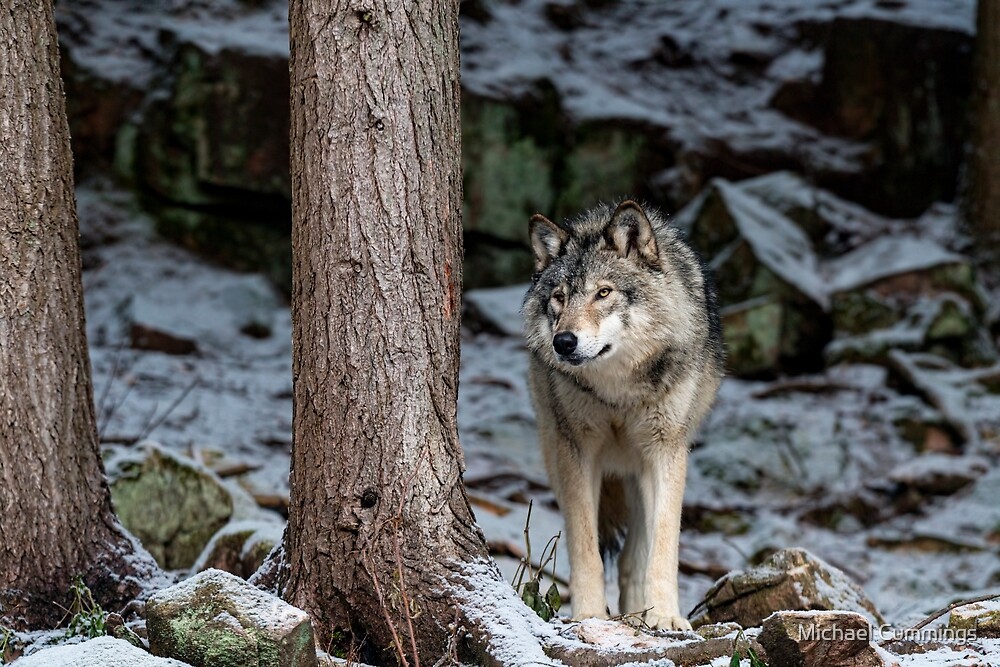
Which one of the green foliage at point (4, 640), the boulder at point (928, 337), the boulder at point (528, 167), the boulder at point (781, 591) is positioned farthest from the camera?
the boulder at point (528, 167)

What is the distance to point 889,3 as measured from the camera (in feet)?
47.5

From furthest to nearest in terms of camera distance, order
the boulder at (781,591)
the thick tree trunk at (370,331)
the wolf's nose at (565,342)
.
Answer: the wolf's nose at (565,342), the boulder at (781,591), the thick tree trunk at (370,331)

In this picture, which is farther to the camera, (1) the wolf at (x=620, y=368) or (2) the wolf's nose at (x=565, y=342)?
(1) the wolf at (x=620, y=368)

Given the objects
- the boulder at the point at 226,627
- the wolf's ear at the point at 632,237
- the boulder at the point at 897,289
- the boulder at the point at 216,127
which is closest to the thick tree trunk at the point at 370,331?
the boulder at the point at 226,627

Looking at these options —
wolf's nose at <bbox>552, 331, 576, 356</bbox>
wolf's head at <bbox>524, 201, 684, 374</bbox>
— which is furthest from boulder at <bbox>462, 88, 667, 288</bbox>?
wolf's nose at <bbox>552, 331, 576, 356</bbox>

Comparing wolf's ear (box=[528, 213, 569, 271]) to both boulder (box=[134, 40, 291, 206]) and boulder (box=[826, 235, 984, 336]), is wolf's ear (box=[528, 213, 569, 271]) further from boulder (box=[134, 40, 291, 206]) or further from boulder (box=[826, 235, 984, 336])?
boulder (box=[134, 40, 291, 206])

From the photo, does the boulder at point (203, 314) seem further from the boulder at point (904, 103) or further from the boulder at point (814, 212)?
the boulder at point (904, 103)

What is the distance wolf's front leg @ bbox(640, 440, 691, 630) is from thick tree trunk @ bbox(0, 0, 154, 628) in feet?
8.02

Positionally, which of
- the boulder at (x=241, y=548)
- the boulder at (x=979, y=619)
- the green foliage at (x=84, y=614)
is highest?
the boulder at (x=979, y=619)

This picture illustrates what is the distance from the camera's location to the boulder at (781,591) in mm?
4844

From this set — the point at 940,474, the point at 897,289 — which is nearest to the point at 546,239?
the point at 940,474

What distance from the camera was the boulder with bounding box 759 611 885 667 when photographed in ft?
11.6

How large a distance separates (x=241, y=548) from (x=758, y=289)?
7.72 m

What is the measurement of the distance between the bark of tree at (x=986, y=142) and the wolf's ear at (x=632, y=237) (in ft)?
27.5
